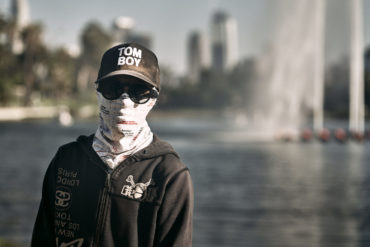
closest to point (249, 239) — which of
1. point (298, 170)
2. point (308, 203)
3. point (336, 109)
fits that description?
point (308, 203)

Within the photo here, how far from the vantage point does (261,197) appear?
790 inches

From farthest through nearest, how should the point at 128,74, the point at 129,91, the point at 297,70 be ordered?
the point at 297,70 → the point at 129,91 → the point at 128,74

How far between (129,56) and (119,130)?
1.07 feet

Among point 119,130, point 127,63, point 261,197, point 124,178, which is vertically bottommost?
point 261,197

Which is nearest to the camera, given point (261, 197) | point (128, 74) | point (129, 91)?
point (128, 74)

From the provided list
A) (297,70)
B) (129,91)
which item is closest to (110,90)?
(129,91)

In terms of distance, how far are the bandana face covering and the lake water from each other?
29.9 feet

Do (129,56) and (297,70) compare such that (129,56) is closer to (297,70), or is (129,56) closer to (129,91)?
(129,91)

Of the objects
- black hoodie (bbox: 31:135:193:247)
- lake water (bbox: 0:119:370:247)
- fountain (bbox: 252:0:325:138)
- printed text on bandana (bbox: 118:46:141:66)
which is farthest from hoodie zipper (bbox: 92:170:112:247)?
fountain (bbox: 252:0:325:138)

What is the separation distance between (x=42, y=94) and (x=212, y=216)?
167 m

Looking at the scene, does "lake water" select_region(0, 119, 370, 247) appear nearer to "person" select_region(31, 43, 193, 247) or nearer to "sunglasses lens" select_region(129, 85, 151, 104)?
"person" select_region(31, 43, 193, 247)

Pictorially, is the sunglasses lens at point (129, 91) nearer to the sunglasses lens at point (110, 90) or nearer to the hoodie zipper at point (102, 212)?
the sunglasses lens at point (110, 90)

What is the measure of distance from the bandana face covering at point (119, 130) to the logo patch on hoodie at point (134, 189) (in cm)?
12

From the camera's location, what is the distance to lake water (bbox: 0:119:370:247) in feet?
43.2
